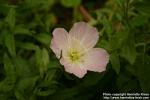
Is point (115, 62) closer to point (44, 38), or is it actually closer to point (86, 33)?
point (86, 33)

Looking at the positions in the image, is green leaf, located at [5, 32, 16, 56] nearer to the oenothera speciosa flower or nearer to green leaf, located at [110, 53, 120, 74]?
the oenothera speciosa flower

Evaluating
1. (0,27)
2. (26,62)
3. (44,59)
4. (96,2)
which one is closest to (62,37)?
(44,59)

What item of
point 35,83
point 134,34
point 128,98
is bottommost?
point 128,98

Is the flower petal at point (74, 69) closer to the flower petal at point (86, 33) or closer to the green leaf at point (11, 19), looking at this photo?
the flower petal at point (86, 33)

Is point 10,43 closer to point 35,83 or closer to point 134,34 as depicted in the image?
point 35,83

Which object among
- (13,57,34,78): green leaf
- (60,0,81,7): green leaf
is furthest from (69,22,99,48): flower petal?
(60,0,81,7): green leaf
